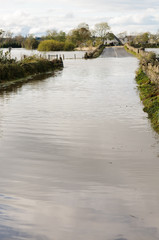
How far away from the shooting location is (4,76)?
1049 inches

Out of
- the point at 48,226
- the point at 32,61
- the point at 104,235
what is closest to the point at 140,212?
the point at 104,235

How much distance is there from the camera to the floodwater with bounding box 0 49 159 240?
4906 millimetres

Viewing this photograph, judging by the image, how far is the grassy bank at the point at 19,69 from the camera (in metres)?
26.3

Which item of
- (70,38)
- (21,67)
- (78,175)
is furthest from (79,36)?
(78,175)

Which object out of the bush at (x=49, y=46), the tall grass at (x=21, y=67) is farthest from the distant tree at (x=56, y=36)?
the tall grass at (x=21, y=67)

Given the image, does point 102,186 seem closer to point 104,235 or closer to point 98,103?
point 104,235

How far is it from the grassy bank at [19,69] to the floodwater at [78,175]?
36.5 ft

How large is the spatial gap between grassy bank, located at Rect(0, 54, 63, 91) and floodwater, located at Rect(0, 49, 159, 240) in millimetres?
11137

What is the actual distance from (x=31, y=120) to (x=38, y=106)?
325 centimetres

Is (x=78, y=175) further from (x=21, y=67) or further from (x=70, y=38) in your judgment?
(x=70, y=38)

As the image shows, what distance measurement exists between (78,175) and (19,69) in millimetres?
23304

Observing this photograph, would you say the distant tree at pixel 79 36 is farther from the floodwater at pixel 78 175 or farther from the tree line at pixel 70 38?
the floodwater at pixel 78 175

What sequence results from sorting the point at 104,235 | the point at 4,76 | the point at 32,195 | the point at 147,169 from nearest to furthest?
the point at 104,235 → the point at 32,195 → the point at 147,169 → the point at 4,76

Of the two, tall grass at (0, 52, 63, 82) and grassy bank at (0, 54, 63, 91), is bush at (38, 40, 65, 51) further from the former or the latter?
grassy bank at (0, 54, 63, 91)
